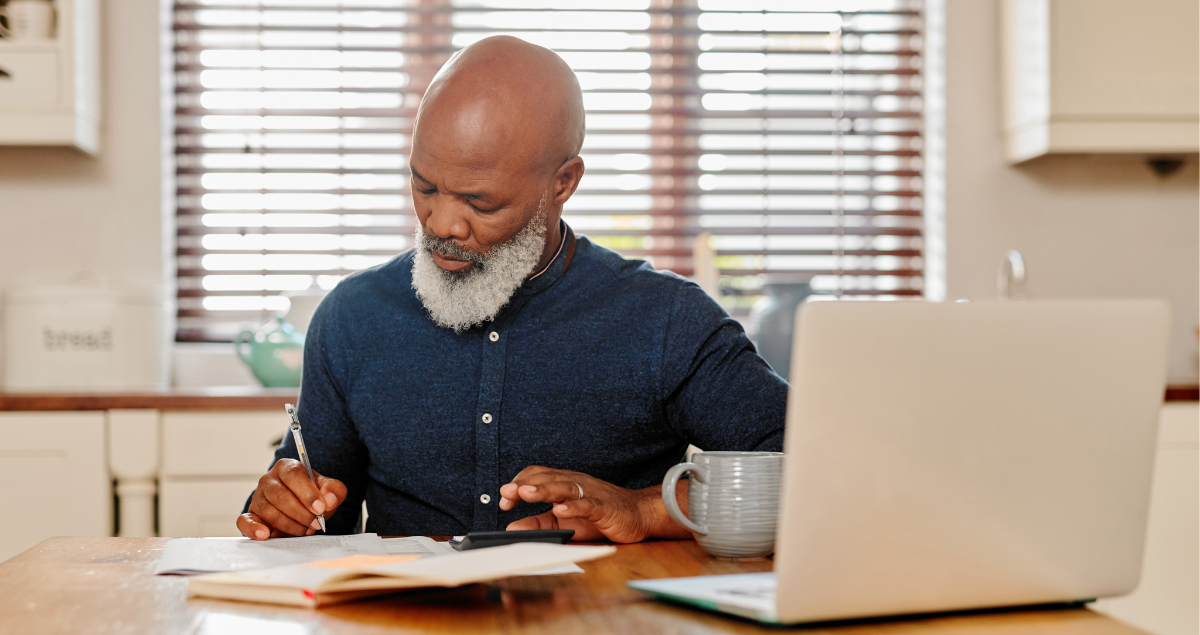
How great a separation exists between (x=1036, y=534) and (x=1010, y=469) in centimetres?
5

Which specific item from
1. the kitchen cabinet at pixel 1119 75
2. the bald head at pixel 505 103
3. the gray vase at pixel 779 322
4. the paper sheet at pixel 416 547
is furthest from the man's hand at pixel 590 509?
the kitchen cabinet at pixel 1119 75

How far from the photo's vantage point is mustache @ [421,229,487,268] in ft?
3.98

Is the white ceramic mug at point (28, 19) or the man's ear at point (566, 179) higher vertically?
the white ceramic mug at point (28, 19)

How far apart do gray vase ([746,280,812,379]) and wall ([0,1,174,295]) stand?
158 centimetres

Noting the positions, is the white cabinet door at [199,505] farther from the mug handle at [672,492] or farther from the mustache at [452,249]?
the mug handle at [672,492]

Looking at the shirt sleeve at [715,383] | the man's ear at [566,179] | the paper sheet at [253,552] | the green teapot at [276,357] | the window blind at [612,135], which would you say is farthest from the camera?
the window blind at [612,135]

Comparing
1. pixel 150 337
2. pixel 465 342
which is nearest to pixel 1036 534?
pixel 465 342

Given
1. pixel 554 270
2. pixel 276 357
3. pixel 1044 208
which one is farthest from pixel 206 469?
pixel 1044 208

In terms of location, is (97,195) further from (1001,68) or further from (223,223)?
(1001,68)

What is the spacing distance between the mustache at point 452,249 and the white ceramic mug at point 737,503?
A: 0.50 m

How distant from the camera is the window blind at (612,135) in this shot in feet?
8.61

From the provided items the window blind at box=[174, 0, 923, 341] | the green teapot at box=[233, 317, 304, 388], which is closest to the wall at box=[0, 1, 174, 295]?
the window blind at box=[174, 0, 923, 341]

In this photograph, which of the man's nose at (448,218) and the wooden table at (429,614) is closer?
the wooden table at (429,614)

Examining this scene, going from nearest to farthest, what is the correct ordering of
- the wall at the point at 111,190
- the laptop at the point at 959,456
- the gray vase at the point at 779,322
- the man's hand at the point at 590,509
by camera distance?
the laptop at the point at 959,456 → the man's hand at the point at 590,509 → the gray vase at the point at 779,322 → the wall at the point at 111,190
